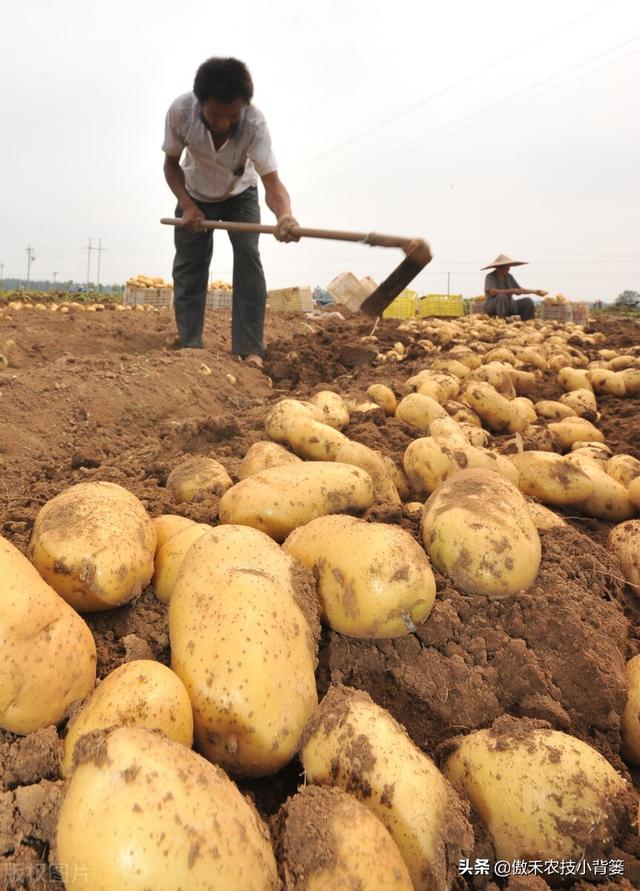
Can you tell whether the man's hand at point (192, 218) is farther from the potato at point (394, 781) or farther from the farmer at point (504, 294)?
the farmer at point (504, 294)

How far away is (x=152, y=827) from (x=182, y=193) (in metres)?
5.29

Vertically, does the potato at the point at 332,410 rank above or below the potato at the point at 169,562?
above

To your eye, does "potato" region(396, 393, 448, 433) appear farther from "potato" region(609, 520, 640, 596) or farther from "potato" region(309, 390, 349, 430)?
"potato" region(609, 520, 640, 596)

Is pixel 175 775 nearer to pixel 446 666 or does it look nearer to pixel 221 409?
pixel 446 666

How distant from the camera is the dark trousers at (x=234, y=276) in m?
5.45

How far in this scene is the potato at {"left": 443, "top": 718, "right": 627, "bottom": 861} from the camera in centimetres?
107

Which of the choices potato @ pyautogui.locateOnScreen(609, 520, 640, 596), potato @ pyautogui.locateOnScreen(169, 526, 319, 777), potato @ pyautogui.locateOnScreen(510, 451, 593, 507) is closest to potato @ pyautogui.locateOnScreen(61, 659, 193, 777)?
potato @ pyautogui.locateOnScreen(169, 526, 319, 777)

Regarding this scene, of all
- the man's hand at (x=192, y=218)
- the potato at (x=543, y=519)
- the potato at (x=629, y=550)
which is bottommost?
the potato at (x=629, y=550)

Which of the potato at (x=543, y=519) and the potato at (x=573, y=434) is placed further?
the potato at (x=573, y=434)

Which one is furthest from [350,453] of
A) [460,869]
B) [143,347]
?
[143,347]

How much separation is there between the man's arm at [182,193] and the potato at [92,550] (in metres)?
3.98

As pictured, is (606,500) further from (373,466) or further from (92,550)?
(92,550)

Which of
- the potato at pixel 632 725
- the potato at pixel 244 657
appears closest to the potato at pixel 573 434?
the potato at pixel 632 725

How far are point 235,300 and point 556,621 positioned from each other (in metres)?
4.83
